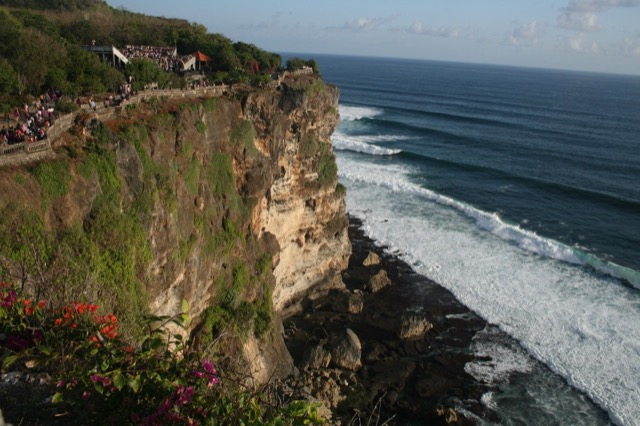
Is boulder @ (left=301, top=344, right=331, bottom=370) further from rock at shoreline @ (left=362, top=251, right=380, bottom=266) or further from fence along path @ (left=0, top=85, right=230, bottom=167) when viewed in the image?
fence along path @ (left=0, top=85, right=230, bottom=167)

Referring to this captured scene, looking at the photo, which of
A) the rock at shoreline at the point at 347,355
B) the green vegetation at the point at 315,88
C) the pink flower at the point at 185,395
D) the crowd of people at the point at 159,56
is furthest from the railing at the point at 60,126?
the rock at shoreline at the point at 347,355

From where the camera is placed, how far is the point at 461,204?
53.7 metres

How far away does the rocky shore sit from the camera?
26172mm

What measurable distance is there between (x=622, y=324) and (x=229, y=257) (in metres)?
26.9

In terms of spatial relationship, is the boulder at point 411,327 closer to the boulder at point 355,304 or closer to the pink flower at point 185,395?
the boulder at point 355,304

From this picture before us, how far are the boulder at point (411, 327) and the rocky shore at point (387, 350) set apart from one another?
6 centimetres

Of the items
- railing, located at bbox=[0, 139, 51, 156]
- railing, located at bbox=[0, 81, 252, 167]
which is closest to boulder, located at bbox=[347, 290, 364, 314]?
railing, located at bbox=[0, 81, 252, 167]

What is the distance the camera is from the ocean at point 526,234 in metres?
29.2

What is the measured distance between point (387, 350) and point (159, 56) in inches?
1104

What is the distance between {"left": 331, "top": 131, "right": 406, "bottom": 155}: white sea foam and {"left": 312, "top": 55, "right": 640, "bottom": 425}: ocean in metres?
0.30

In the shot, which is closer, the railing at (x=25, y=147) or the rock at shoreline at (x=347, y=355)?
the railing at (x=25, y=147)

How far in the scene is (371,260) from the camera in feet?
136

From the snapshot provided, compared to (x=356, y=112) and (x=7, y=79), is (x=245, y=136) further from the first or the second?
(x=356, y=112)

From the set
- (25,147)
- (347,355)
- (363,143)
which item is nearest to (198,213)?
(25,147)
